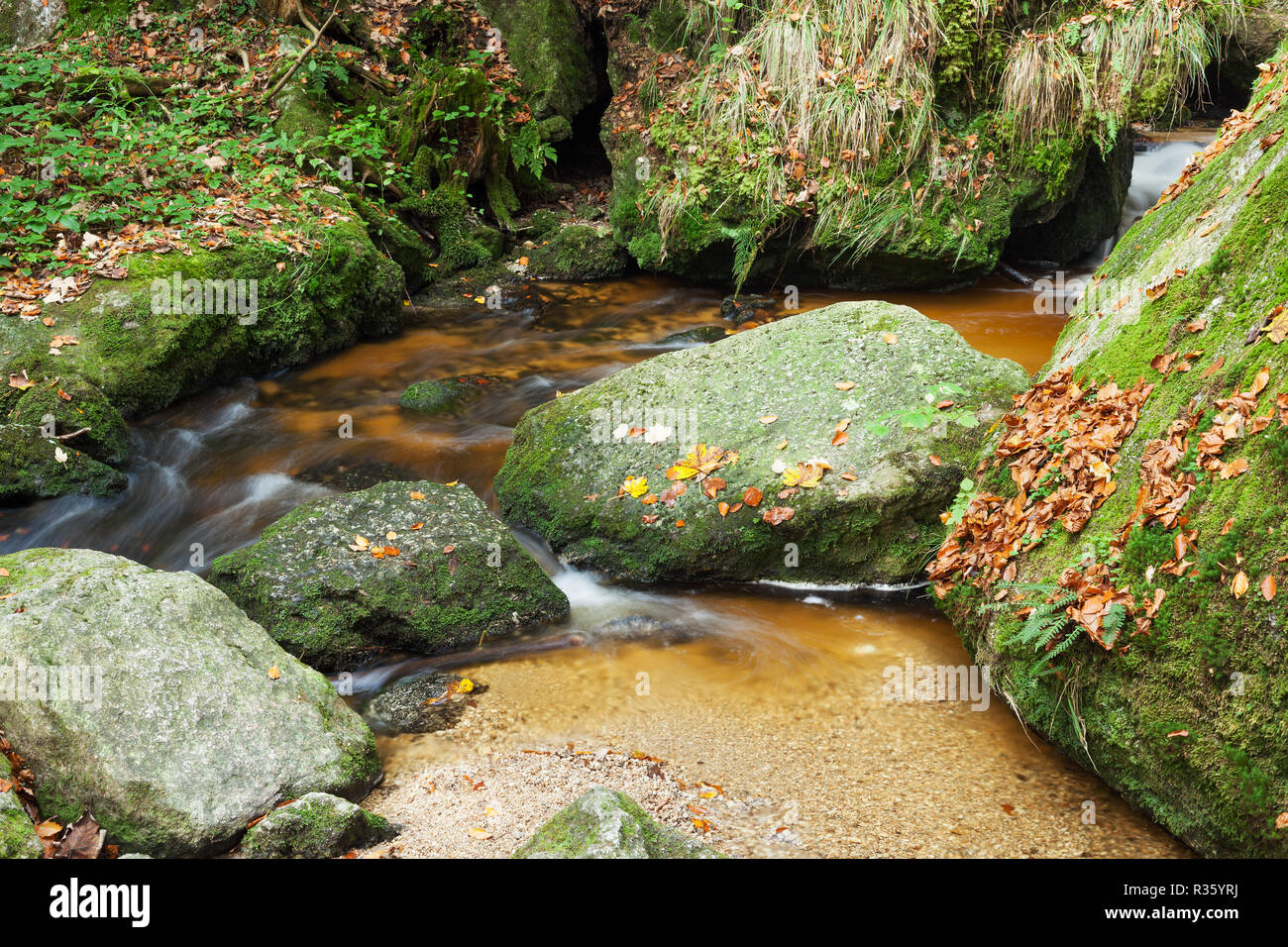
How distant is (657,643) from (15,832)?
9.74ft

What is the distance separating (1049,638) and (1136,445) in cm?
95

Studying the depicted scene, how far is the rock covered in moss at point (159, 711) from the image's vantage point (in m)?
3.22

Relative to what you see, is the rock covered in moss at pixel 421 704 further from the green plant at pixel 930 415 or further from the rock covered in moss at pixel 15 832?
the green plant at pixel 930 415

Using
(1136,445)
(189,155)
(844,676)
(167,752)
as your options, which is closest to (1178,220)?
(1136,445)

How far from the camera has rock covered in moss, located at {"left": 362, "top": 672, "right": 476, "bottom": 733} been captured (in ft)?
14.3

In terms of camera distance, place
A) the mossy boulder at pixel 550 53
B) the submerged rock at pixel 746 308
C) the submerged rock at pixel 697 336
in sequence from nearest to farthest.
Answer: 1. the submerged rock at pixel 697 336
2. the submerged rock at pixel 746 308
3. the mossy boulder at pixel 550 53

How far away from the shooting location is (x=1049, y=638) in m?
3.80

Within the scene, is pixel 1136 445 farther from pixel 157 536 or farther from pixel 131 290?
pixel 131 290

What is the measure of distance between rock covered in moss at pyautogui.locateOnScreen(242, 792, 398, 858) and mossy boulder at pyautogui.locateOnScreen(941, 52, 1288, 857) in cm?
280

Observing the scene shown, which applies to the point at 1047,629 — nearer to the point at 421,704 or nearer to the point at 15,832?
the point at 421,704

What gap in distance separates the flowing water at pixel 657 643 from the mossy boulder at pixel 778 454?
26 centimetres

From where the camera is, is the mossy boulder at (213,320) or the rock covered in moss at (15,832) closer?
the rock covered in moss at (15,832)

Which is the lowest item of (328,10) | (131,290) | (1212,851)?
(1212,851)

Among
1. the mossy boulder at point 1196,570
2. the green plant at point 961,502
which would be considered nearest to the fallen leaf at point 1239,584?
the mossy boulder at point 1196,570
